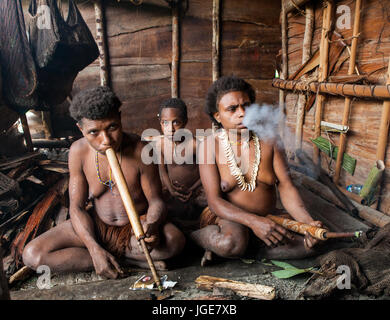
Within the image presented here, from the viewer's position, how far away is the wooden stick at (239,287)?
6.27 ft

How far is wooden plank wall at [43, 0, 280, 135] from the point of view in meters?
5.11

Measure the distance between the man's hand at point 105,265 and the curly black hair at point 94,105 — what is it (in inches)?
39.0

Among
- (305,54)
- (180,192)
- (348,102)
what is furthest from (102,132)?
(305,54)

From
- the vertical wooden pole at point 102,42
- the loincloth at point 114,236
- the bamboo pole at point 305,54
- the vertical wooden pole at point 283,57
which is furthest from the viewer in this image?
the vertical wooden pole at point 102,42

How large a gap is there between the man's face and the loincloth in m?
0.69

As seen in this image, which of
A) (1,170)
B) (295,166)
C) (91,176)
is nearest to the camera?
(91,176)

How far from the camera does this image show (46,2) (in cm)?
295

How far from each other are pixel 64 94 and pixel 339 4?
336 centimetres

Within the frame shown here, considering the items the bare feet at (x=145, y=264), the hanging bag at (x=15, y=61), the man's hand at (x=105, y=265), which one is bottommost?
the bare feet at (x=145, y=264)

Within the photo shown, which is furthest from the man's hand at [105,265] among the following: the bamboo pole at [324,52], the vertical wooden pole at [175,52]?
the vertical wooden pole at [175,52]

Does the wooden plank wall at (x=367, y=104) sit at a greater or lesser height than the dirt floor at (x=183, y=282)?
greater

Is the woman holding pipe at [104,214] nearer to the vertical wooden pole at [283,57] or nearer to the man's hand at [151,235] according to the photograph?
the man's hand at [151,235]

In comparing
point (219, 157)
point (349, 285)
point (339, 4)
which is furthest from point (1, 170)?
point (339, 4)
